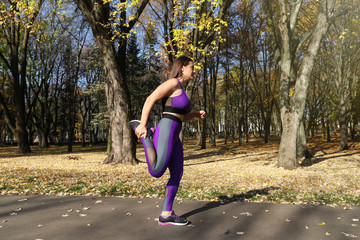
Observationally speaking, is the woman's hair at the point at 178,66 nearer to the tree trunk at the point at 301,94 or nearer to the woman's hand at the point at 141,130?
the woman's hand at the point at 141,130

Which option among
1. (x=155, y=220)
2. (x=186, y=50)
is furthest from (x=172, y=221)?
(x=186, y=50)

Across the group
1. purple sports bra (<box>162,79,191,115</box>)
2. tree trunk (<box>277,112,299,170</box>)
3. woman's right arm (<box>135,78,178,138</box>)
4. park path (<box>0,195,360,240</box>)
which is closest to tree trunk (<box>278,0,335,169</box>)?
tree trunk (<box>277,112,299,170</box>)

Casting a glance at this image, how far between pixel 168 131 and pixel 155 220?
138 cm

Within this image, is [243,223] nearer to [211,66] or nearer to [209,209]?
[209,209]

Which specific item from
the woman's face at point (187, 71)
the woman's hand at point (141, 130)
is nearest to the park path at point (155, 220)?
the woman's hand at point (141, 130)

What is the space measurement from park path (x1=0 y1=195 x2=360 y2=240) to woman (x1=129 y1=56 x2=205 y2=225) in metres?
0.41

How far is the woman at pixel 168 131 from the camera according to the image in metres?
3.38

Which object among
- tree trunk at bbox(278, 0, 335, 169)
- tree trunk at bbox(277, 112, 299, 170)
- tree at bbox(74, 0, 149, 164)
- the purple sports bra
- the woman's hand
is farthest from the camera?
tree at bbox(74, 0, 149, 164)

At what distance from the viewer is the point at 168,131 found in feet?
11.1

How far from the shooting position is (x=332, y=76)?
20750 millimetres

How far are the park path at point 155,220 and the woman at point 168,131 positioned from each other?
1.35 feet

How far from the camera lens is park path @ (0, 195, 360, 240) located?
10.5ft

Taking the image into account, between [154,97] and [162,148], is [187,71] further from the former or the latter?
[162,148]

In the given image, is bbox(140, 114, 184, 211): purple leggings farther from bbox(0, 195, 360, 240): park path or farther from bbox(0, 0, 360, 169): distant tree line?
bbox(0, 0, 360, 169): distant tree line
